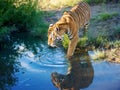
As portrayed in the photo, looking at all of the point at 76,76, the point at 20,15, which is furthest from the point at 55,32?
the point at 20,15

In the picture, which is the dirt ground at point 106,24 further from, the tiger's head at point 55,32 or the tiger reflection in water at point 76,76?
the tiger's head at point 55,32

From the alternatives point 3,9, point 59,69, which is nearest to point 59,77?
point 59,69

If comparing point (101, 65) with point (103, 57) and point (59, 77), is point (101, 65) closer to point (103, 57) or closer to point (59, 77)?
point (103, 57)

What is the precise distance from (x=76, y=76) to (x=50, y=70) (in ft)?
1.74

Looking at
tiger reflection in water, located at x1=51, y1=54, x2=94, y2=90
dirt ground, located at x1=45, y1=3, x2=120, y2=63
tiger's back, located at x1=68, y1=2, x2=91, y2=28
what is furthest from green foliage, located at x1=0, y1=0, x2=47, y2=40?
tiger reflection in water, located at x1=51, y1=54, x2=94, y2=90

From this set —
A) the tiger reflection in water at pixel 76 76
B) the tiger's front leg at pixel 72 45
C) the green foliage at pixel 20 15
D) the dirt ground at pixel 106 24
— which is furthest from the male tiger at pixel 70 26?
the green foliage at pixel 20 15

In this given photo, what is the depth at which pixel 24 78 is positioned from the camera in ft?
20.8

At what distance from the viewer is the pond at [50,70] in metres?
5.93

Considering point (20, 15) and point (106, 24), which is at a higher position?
point (20, 15)

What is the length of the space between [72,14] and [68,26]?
1.66 feet

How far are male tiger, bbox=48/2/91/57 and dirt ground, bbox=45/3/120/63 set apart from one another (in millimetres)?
695

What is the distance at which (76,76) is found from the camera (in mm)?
6246

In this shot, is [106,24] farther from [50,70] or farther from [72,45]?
[50,70]

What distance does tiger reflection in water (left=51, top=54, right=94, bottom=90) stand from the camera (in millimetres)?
5918
